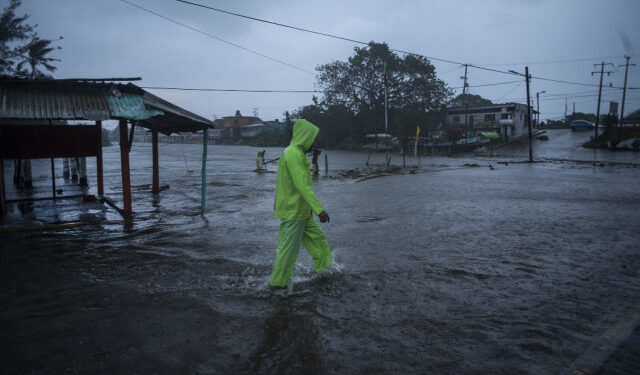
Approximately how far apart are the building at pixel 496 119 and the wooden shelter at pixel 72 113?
4919 centimetres

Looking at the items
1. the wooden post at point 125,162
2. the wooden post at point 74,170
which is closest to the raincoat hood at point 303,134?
the wooden post at point 125,162

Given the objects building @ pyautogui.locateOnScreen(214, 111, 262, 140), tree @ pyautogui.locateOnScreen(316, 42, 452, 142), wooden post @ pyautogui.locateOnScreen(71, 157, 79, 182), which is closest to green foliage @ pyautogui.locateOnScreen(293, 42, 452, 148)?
tree @ pyautogui.locateOnScreen(316, 42, 452, 142)

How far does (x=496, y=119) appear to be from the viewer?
2254 inches

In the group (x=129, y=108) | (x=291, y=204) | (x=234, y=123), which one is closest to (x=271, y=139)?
(x=234, y=123)

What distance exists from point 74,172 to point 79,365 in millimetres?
18361

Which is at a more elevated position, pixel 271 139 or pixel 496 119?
pixel 496 119

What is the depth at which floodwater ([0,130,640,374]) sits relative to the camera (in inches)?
128

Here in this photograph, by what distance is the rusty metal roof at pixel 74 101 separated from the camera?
7.51m

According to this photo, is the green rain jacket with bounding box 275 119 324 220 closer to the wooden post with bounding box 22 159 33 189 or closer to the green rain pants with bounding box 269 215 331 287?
the green rain pants with bounding box 269 215 331 287

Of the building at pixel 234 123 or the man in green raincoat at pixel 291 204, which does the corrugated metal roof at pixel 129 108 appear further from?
the building at pixel 234 123

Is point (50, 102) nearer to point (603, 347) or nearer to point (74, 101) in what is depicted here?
point (74, 101)

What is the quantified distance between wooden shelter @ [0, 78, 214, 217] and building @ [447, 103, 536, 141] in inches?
1937

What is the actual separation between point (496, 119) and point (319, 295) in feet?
194

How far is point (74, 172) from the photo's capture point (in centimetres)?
1875
